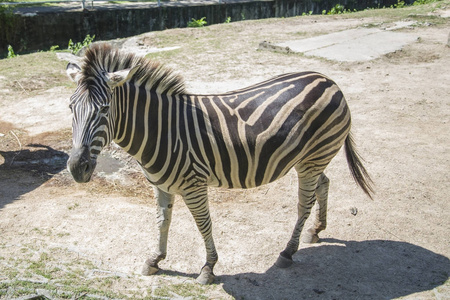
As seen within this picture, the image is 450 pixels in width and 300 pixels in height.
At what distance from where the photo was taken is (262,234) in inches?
214

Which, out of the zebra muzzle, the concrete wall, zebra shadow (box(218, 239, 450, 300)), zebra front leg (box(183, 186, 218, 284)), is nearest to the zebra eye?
the zebra muzzle

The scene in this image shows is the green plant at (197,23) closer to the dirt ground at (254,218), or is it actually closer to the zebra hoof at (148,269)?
the dirt ground at (254,218)

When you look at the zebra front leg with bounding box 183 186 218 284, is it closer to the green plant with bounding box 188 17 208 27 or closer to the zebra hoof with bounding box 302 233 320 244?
the zebra hoof with bounding box 302 233 320 244

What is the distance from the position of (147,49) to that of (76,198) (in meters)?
7.42

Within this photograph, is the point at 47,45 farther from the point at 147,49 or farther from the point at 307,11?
the point at 307,11

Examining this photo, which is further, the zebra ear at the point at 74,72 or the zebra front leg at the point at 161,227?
the zebra front leg at the point at 161,227

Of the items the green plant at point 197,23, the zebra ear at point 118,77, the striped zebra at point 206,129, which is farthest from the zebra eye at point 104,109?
the green plant at point 197,23

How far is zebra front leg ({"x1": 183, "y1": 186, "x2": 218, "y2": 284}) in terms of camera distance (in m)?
4.39

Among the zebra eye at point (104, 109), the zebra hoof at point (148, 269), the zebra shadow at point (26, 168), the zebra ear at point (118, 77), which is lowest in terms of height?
the zebra hoof at point (148, 269)

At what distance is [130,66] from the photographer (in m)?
4.10

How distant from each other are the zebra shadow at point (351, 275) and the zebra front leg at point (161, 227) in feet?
2.22

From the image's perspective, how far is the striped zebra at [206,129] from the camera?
4016 mm

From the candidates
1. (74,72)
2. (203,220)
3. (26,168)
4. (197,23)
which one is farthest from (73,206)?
(197,23)

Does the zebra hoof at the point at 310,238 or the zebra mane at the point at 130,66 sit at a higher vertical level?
the zebra mane at the point at 130,66
